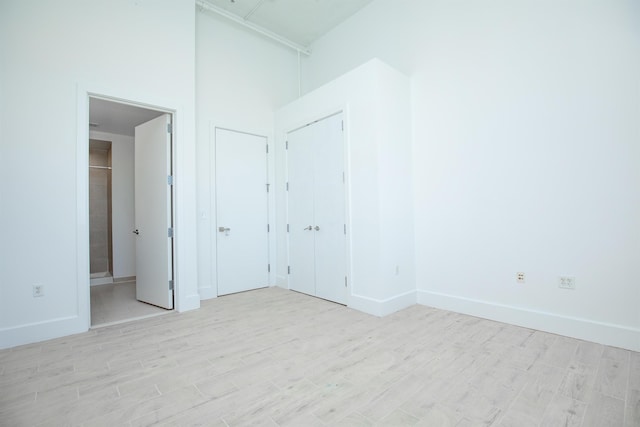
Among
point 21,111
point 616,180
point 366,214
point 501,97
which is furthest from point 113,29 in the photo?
point 616,180

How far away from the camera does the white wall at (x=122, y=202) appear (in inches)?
219

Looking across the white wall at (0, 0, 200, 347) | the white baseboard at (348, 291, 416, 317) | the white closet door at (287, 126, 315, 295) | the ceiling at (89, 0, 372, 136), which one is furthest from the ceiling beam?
the white baseboard at (348, 291, 416, 317)

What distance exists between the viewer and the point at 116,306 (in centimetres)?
389

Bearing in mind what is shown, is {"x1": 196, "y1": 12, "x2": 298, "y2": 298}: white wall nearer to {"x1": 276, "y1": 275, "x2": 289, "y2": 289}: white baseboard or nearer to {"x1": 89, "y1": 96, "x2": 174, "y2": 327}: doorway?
{"x1": 276, "y1": 275, "x2": 289, "y2": 289}: white baseboard

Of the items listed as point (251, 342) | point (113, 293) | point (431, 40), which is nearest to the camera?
point (251, 342)

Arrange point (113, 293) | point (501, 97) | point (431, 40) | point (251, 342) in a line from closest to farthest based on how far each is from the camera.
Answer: point (251, 342), point (501, 97), point (431, 40), point (113, 293)

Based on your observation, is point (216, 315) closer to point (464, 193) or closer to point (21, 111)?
point (21, 111)

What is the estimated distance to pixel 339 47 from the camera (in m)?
4.86

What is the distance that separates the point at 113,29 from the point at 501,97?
408 cm

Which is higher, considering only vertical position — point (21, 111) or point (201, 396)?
point (21, 111)

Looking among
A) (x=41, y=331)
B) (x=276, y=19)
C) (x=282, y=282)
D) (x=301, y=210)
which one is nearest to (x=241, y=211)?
(x=301, y=210)

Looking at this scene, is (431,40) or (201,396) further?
(431,40)

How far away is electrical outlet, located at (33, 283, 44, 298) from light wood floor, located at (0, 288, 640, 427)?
0.44 m

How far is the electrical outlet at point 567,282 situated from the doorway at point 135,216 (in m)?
4.07
